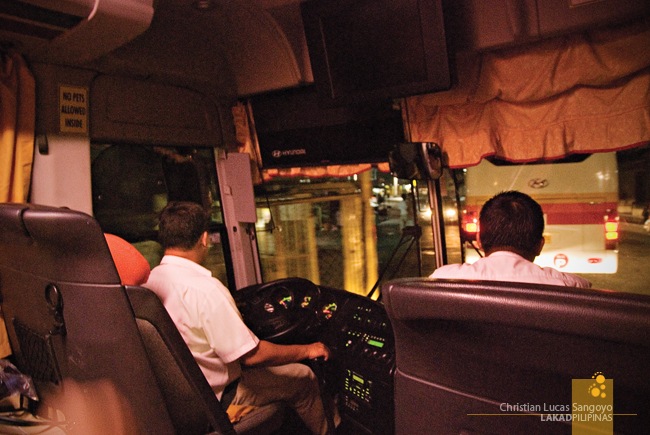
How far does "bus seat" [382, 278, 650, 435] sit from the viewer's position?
0.65 metres

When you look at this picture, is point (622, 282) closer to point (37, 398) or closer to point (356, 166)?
point (356, 166)

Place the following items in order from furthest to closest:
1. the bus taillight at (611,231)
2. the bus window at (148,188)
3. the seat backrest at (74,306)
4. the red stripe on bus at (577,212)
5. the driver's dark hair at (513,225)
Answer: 1. the red stripe on bus at (577,212)
2. the bus taillight at (611,231)
3. the bus window at (148,188)
4. the driver's dark hair at (513,225)
5. the seat backrest at (74,306)

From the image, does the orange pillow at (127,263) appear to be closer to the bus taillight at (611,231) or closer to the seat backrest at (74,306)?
the seat backrest at (74,306)

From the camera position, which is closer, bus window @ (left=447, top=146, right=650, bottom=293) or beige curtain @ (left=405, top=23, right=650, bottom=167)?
beige curtain @ (left=405, top=23, right=650, bottom=167)

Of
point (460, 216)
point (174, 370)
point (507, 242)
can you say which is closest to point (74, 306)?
point (174, 370)

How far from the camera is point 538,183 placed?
3854 mm

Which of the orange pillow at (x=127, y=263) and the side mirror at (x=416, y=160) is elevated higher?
the side mirror at (x=416, y=160)

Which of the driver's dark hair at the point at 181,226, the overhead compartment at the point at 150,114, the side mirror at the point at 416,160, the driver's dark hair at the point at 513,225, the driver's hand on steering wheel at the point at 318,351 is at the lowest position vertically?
the driver's hand on steering wheel at the point at 318,351

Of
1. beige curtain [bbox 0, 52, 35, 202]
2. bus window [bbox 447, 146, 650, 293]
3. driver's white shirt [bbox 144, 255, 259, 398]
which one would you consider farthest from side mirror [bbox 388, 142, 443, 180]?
beige curtain [bbox 0, 52, 35, 202]

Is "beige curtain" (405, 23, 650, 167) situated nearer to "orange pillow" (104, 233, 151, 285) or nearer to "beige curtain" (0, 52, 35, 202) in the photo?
"orange pillow" (104, 233, 151, 285)

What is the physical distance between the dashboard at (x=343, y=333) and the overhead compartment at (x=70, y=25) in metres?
1.59

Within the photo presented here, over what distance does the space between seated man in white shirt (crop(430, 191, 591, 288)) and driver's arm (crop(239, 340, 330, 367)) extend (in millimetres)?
824

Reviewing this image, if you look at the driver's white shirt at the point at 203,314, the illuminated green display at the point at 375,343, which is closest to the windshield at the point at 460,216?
the illuminated green display at the point at 375,343

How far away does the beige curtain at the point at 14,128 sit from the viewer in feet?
7.47
